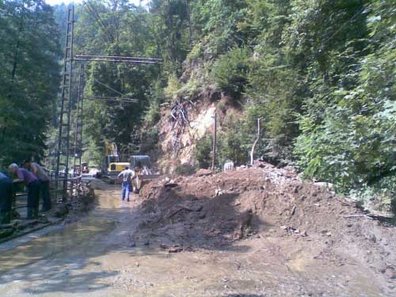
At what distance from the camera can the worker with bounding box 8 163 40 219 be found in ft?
51.1

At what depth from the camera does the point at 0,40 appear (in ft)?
83.7

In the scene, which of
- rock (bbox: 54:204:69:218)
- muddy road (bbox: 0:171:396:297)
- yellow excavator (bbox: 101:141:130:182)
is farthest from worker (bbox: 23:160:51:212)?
yellow excavator (bbox: 101:141:130:182)

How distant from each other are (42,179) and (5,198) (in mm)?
4160

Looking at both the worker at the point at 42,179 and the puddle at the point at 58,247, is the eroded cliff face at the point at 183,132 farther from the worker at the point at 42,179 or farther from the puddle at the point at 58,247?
the puddle at the point at 58,247

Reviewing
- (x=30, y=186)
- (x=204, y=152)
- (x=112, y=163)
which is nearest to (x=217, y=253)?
(x=30, y=186)

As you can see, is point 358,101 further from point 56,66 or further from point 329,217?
point 56,66

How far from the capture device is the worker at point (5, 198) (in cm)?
1298

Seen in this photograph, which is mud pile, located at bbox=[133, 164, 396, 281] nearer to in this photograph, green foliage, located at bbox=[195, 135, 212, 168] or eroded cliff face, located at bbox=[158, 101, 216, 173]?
green foliage, located at bbox=[195, 135, 212, 168]

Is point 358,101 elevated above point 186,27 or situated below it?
below

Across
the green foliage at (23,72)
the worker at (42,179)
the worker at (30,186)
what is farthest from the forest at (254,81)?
the worker at (30,186)

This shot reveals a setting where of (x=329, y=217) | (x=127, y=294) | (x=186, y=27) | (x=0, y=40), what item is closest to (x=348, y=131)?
(x=329, y=217)

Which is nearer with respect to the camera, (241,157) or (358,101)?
(358,101)

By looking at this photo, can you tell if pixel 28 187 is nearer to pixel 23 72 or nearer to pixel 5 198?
pixel 5 198

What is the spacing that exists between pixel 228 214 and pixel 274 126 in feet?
42.4
